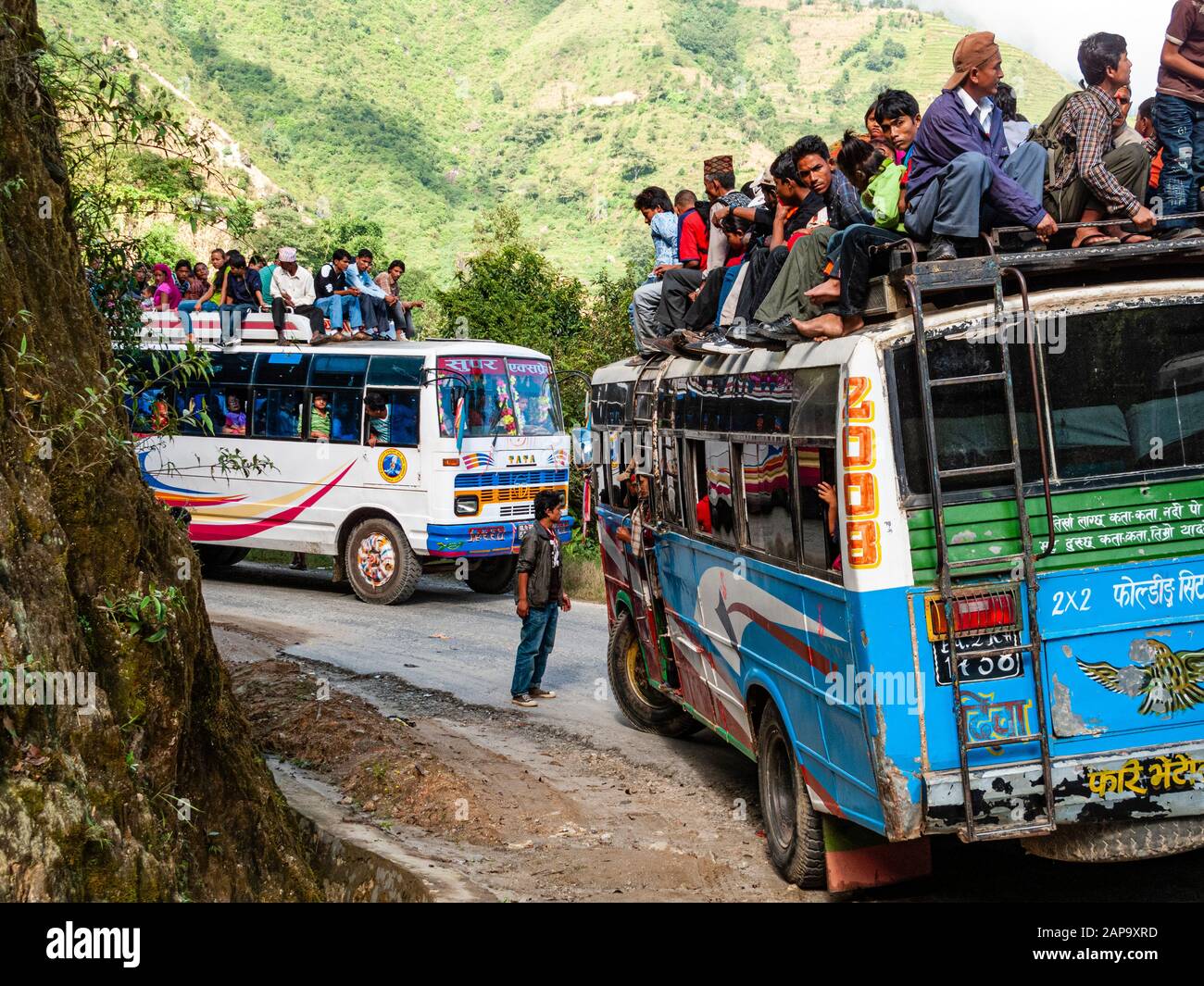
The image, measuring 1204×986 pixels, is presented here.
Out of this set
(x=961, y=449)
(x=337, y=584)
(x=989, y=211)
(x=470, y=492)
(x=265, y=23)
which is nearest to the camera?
(x=961, y=449)

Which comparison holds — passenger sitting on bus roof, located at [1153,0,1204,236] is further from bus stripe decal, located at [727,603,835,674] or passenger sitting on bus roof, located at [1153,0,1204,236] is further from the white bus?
the white bus

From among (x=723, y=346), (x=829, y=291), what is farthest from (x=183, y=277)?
(x=829, y=291)

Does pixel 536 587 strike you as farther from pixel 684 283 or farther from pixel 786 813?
pixel 786 813

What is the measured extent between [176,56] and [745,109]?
5067 cm

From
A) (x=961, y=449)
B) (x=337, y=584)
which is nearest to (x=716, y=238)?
(x=961, y=449)

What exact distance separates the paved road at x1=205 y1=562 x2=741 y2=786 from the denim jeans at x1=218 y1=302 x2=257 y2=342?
3.69 m

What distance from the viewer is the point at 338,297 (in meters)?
19.6

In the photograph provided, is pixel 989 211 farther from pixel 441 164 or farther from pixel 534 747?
pixel 441 164

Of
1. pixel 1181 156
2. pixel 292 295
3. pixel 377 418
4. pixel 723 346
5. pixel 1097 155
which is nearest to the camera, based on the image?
pixel 1097 155

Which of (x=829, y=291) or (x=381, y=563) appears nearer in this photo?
(x=829, y=291)

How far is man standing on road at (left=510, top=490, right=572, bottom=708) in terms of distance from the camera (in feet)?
39.6

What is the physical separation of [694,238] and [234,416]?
1033 centimetres

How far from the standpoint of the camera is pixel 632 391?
418 inches

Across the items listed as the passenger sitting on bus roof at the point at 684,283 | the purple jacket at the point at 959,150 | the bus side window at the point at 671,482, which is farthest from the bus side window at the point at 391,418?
the purple jacket at the point at 959,150
